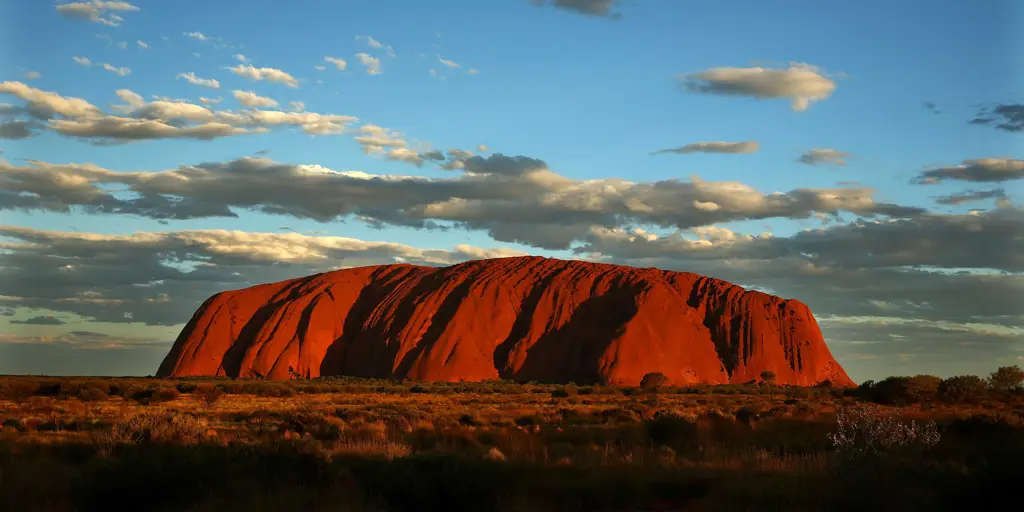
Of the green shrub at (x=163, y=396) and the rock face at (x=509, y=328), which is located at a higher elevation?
the rock face at (x=509, y=328)

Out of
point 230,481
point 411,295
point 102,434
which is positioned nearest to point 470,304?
point 411,295

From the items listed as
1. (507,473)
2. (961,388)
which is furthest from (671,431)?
(961,388)

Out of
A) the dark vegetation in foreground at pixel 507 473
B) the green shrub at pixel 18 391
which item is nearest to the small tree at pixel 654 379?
the green shrub at pixel 18 391

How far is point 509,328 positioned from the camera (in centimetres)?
7700

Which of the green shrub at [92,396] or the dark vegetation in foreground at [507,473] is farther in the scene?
the green shrub at [92,396]

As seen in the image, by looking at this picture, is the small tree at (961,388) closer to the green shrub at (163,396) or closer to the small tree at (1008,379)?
the small tree at (1008,379)

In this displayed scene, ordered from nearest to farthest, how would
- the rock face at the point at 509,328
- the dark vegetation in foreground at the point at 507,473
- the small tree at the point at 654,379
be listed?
A: the dark vegetation in foreground at the point at 507,473 < the small tree at the point at 654,379 < the rock face at the point at 509,328

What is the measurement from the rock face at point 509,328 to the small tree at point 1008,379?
27.3 metres

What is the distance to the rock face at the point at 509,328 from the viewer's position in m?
72.0

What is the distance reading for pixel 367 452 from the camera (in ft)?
43.4

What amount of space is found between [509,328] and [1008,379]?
41626 mm

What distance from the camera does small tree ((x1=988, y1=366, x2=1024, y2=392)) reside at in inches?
1850

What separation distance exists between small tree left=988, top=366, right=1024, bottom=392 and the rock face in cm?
2734

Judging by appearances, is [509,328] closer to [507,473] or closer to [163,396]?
[163,396]
